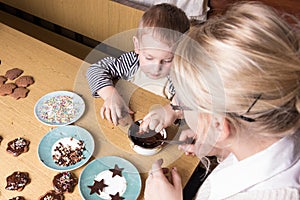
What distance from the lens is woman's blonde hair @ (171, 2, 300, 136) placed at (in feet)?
2.01

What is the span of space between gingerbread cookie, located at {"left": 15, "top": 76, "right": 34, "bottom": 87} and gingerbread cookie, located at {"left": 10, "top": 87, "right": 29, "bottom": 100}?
0.08 ft

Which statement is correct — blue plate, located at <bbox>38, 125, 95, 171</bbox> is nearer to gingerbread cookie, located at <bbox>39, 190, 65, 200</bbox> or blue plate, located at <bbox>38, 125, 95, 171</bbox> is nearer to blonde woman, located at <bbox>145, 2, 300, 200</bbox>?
gingerbread cookie, located at <bbox>39, 190, 65, 200</bbox>

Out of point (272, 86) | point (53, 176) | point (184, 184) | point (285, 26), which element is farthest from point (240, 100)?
point (53, 176)

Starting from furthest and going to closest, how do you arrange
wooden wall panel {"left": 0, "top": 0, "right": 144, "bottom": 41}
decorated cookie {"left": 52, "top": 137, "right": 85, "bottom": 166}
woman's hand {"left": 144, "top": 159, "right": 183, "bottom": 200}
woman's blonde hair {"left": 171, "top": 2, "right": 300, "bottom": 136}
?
1. wooden wall panel {"left": 0, "top": 0, "right": 144, "bottom": 41}
2. decorated cookie {"left": 52, "top": 137, "right": 85, "bottom": 166}
3. woman's hand {"left": 144, "top": 159, "right": 183, "bottom": 200}
4. woman's blonde hair {"left": 171, "top": 2, "right": 300, "bottom": 136}

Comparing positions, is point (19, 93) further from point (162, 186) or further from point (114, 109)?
point (162, 186)

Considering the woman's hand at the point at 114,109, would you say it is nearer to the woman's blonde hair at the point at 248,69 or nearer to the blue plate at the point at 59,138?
the blue plate at the point at 59,138

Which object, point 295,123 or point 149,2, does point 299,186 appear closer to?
point 295,123

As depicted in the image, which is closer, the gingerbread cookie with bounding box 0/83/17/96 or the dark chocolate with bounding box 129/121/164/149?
the dark chocolate with bounding box 129/121/164/149

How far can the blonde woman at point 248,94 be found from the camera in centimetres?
61

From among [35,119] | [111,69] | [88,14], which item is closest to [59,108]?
[35,119]

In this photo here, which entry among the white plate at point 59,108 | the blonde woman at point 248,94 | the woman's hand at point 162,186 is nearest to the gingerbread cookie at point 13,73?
the white plate at point 59,108

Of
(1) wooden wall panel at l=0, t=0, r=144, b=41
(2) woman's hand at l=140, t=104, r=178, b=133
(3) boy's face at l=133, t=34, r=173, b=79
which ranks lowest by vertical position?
(1) wooden wall panel at l=0, t=0, r=144, b=41

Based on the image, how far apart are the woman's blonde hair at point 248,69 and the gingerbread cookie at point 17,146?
0.61 m

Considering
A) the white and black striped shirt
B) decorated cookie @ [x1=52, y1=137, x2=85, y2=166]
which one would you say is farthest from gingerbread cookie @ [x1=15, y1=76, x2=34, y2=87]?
decorated cookie @ [x1=52, y1=137, x2=85, y2=166]
